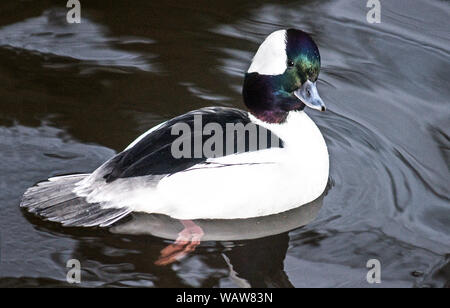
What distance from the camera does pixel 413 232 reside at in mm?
6574

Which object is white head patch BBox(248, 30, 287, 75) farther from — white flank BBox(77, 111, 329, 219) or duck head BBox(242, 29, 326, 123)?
white flank BBox(77, 111, 329, 219)

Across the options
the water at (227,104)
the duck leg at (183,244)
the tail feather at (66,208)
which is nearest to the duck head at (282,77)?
the water at (227,104)

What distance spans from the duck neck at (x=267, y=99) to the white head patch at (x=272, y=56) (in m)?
0.05

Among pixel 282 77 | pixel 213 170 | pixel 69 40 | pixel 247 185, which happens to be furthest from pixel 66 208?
pixel 69 40

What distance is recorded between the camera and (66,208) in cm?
643

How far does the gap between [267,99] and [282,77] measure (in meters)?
0.25

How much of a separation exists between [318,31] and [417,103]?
5.36 feet

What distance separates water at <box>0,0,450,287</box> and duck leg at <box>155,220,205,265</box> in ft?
0.20

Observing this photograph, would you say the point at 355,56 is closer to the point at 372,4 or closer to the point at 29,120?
the point at 372,4

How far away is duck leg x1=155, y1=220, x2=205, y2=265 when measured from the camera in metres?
6.16

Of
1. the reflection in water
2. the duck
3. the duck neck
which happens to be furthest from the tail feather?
the reflection in water

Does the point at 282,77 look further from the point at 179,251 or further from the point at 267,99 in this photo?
the point at 179,251

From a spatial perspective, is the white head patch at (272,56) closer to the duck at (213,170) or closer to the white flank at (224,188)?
the duck at (213,170)
